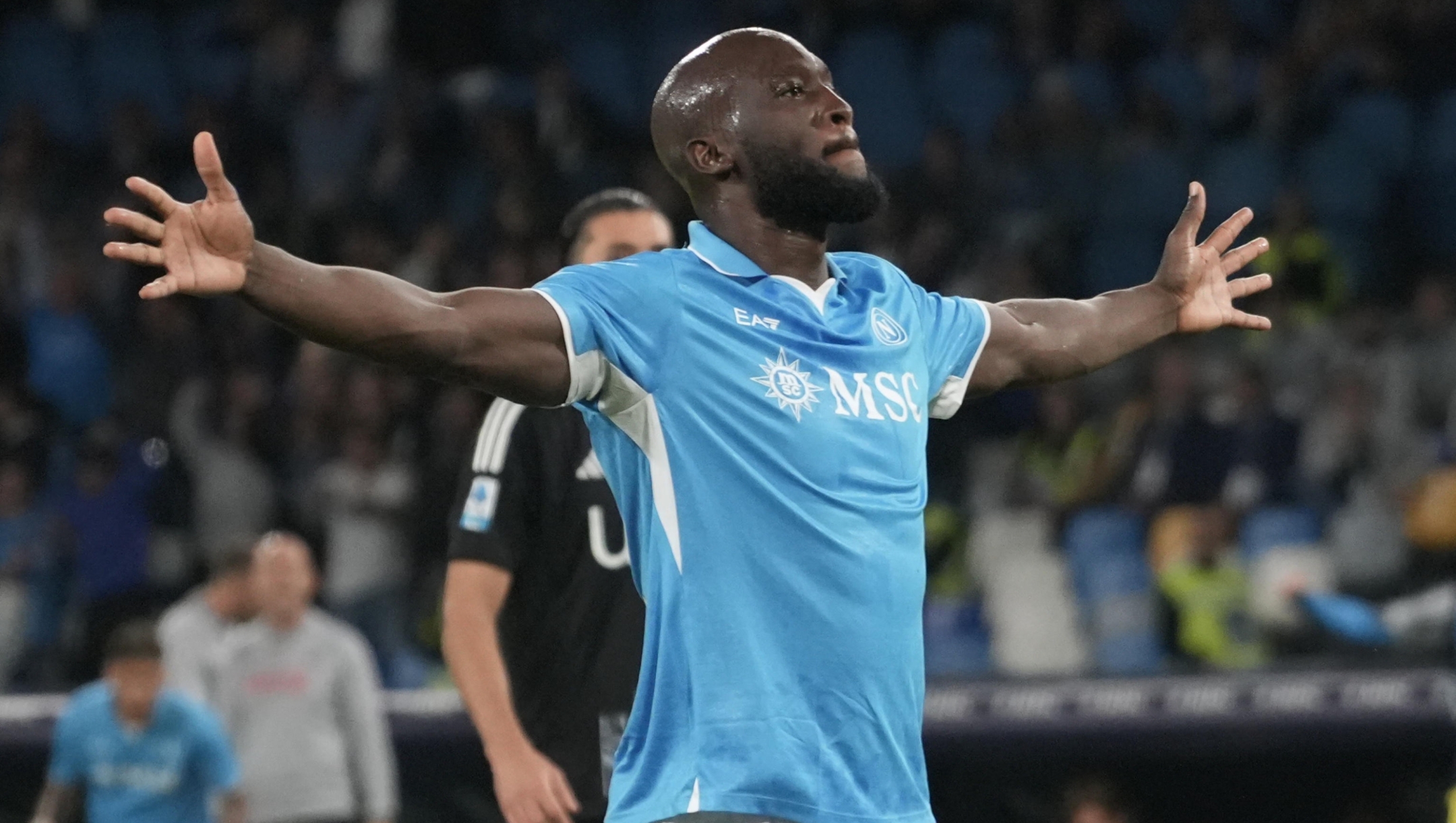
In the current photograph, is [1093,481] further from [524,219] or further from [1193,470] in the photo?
[524,219]

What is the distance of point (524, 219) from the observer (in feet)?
41.1

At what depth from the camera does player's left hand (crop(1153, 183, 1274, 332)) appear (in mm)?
4125

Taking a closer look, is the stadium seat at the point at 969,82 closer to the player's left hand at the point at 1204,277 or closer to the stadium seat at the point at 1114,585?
the stadium seat at the point at 1114,585

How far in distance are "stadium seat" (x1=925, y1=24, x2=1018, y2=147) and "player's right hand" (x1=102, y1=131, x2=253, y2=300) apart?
986cm

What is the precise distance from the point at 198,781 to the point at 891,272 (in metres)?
5.69

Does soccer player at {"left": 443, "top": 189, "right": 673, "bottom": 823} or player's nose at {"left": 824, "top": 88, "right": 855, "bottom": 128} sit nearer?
player's nose at {"left": 824, "top": 88, "right": 855, "bottom": 128}

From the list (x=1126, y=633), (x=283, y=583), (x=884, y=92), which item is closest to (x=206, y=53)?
(x=884, y=92)

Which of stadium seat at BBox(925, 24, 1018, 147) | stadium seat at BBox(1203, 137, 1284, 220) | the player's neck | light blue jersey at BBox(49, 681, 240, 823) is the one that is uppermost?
stadium seat at BBox(925, 24, 1018, 147)

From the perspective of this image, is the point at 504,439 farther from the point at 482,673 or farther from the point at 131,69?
the point at 131,69

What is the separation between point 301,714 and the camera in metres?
8.74

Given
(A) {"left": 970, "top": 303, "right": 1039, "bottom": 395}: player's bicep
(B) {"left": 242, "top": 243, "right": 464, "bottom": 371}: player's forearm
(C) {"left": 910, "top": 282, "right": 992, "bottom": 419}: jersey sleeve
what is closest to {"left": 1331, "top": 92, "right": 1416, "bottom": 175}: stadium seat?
(A) {"left": 970, "top": 303, "right": 1039, "bottom": 395}: player's bicep

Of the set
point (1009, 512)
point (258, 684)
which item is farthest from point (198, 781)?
point (1009, 512)

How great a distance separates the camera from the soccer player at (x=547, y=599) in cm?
468

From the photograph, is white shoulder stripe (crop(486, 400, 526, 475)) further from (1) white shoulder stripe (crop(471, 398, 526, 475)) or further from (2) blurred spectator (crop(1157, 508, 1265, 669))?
(2) blurred spectator (crop(1157, 508, 1265, 669))
